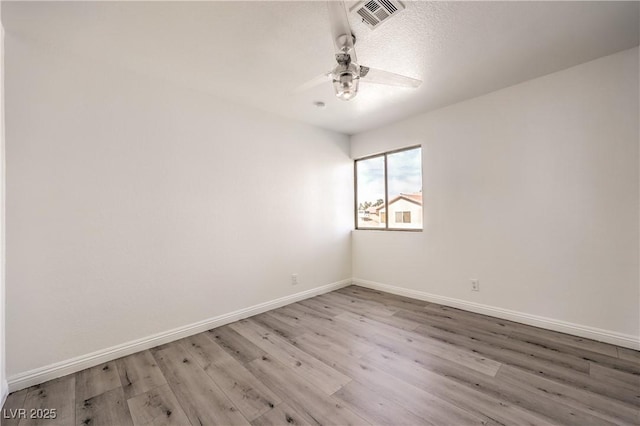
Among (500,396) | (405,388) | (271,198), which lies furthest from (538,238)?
(271,198)

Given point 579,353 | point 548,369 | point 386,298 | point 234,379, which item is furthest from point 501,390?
point 386,298

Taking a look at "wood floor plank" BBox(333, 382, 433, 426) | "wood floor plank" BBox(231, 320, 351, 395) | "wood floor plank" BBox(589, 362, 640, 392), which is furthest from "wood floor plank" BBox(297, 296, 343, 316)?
"wood floor plank" BBox(589, 362, 640, 392)

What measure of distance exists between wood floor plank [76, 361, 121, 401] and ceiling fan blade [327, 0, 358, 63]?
8.94 feet

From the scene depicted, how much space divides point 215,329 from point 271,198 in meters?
1.60

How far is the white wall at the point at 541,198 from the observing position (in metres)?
2.29

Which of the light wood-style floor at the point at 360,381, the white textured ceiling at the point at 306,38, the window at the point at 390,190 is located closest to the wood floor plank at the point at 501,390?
the light wood-style floor at the point at 360,381

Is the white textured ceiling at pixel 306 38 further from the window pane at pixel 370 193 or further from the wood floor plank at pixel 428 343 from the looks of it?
the wood floor plank at pixel 428 343

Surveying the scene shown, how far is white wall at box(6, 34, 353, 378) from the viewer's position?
6.48 ft

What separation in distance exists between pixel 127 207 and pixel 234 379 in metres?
1.70

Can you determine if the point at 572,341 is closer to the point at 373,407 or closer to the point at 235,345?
the point at 373,407

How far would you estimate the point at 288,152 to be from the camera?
11.9 ft

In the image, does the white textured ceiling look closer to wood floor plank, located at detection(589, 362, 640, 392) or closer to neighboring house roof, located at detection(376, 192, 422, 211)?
neighboring house roof, located at detection(376, 192, 422, 211)

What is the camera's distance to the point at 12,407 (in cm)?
173

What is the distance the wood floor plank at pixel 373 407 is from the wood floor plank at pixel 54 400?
5.42ft
